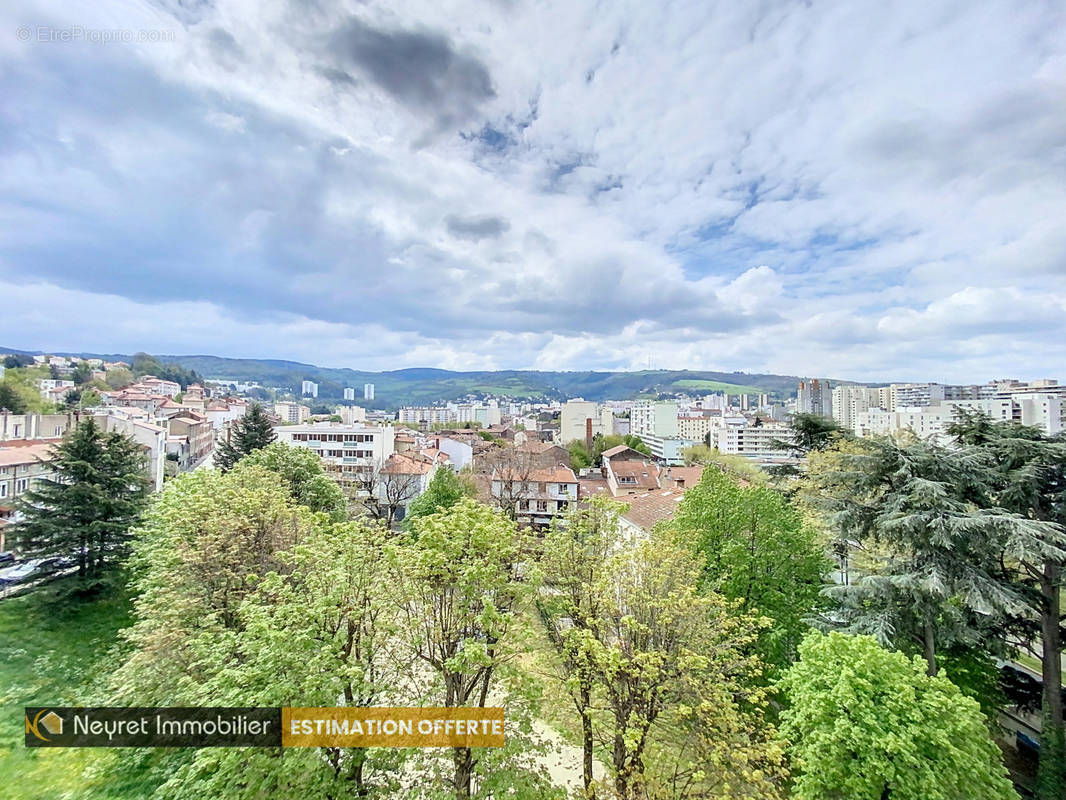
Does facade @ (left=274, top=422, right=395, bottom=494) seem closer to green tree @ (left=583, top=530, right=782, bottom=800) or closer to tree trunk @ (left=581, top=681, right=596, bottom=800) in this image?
tree trunk @ (left=581, top=681, right=596, bottom=800)

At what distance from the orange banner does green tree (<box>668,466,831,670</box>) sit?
6.83 m

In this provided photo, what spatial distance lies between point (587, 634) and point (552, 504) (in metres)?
28.0

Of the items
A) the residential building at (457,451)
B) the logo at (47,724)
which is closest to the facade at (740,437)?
the residential building at (457,451)

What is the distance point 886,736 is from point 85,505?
72.0 ft

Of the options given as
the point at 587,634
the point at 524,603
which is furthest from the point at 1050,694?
the point at 524,603

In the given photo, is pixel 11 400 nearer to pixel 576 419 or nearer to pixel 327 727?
pixel 327 727

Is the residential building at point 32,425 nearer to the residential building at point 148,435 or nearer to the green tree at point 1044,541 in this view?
the residential building at point 148,435

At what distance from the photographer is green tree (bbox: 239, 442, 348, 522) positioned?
21.7 metres

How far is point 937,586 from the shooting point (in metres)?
9.95

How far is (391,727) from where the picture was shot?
7.55 m

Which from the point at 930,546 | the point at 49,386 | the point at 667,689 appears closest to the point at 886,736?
the point at 667,689

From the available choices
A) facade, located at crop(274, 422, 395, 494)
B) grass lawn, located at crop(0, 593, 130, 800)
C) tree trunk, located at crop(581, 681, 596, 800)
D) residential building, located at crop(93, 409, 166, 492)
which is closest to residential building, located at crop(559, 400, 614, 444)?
facade, located at crop(274, 422, 395, 494)

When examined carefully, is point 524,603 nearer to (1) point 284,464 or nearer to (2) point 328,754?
(2) point 328,754

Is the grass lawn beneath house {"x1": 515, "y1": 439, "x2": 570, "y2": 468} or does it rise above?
beneath
